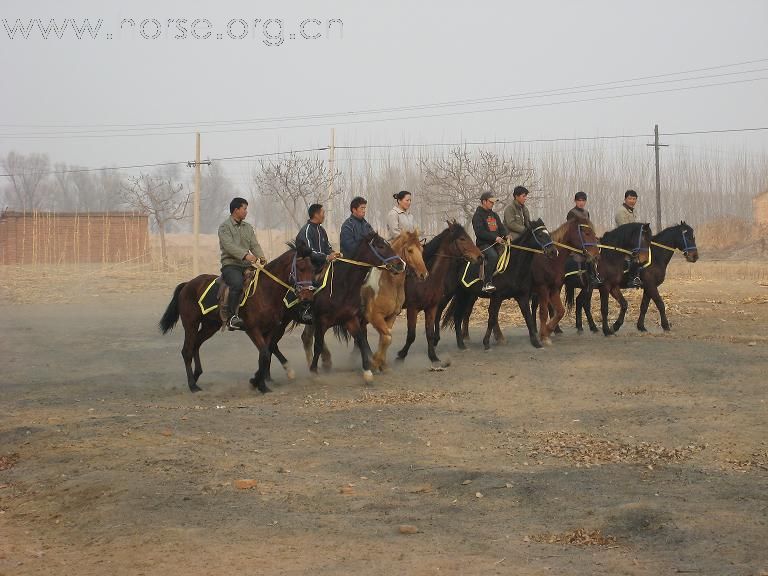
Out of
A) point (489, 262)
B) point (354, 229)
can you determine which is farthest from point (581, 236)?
point (354, 229)

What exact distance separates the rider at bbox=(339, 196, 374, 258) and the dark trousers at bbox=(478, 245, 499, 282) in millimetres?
2742

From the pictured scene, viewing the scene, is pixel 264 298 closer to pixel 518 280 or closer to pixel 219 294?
pixel 219 294

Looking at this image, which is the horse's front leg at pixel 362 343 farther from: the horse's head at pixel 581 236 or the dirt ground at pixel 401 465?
the horse's head at pixel 581 236

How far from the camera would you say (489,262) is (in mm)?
17500

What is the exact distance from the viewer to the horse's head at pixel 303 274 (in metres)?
13.5

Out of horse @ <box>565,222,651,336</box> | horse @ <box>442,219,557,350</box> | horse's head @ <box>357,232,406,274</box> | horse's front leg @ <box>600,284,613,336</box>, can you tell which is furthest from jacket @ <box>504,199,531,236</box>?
horse's head @ <box>357,232,406,274</box>

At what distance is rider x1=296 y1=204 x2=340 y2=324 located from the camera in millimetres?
14117

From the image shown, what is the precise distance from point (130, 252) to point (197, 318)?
37396 mm

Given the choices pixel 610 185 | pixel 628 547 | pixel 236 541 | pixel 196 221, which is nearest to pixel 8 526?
pixel 236 541

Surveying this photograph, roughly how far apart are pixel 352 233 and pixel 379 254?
1.22 m

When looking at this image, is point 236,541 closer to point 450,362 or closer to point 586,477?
point 586,477

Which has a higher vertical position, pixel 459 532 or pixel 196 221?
pixel 196 221

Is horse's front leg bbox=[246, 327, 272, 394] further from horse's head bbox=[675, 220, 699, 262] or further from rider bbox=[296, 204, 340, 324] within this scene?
horse's head bbox=[675, 220, 699, 262]

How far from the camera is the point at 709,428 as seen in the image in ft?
Answer: 34.5
